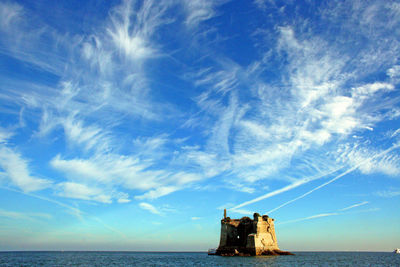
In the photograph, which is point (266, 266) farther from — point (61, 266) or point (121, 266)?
point (61, 266)

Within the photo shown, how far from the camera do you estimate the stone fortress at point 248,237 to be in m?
70.8

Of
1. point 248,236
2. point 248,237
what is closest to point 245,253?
point 248,237

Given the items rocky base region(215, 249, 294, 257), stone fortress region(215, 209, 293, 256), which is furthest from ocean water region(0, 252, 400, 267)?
stone fortress region(215, 209, 293, 256)

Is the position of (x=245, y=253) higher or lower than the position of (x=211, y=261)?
higher

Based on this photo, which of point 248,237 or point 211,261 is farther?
point 248,237

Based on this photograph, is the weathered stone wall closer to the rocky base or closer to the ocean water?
the rocky base

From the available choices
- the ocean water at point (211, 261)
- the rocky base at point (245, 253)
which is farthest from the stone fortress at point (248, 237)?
the ocean water at point (211, 261)

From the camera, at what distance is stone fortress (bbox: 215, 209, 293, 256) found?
2788 inches

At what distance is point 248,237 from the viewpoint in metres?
71.2

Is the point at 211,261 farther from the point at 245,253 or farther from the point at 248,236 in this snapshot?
the point at 248,236

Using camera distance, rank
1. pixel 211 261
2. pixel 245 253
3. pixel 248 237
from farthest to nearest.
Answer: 1. pixel 245 253
2. pixel 248 237
3. pixel 211 261

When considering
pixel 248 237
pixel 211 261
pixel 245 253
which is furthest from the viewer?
pixel 245 253

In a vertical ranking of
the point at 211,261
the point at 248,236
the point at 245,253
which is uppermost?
the point at 248,236

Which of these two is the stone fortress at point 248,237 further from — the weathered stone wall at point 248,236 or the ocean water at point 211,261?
the ocean water at point 211,261
